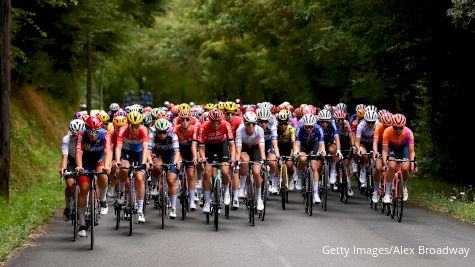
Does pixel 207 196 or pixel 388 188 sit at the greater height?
pixel 388 188

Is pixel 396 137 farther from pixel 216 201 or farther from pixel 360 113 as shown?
pixel 360 113

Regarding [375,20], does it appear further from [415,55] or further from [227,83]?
[227,83]

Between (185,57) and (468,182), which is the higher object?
(185,57)

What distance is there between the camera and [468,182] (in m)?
22.8

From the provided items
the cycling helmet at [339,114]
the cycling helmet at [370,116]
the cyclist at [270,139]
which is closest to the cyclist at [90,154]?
the cyclist at [270,139]

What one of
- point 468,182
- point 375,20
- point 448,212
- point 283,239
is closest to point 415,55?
point 375,20

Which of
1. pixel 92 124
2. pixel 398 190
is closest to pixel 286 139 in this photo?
pixel 398 190

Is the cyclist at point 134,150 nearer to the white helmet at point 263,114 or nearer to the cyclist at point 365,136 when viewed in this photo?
the white helmet at point 263,114

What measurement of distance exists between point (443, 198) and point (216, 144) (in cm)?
610

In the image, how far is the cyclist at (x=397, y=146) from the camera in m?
16.0

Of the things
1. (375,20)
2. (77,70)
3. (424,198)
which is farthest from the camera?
(77,70)

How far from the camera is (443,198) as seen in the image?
63.1 feet

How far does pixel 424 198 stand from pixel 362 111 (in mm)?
2695

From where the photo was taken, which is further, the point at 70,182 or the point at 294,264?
the point at 70,182
